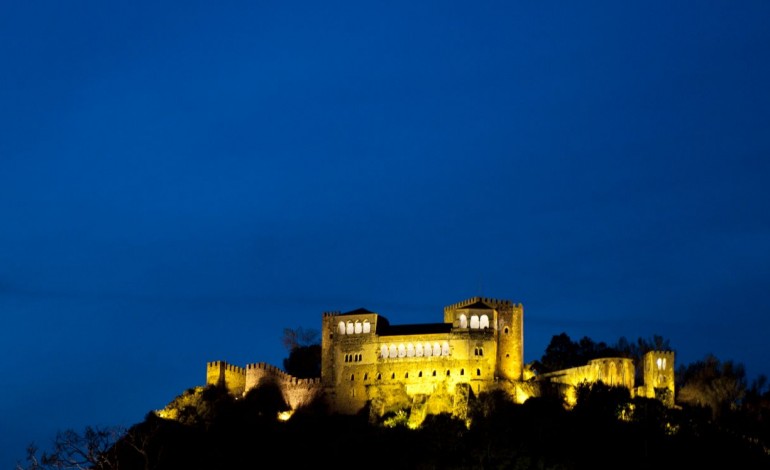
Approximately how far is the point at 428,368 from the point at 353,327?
652 centimetres

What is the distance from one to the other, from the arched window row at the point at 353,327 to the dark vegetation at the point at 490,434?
18.9 ft

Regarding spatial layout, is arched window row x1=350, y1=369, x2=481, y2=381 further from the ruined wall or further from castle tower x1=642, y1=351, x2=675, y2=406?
castle tower x1=642, y1=351, x2=675, y2=406

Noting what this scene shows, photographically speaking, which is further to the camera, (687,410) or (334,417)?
(334,417)

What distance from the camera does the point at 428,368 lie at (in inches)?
3091

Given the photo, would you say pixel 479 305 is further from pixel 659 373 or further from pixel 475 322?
pixel 659 373

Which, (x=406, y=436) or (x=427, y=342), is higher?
(x=427, y=342)

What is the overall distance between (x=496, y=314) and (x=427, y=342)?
5579 millimetres

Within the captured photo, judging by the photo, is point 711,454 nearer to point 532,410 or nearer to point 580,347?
point 532,410

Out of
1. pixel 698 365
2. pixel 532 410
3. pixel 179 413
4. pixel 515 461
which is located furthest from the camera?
pixel 698 365

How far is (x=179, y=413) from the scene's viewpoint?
78.1 metres

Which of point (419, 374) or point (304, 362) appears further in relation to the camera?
point (304, 362)

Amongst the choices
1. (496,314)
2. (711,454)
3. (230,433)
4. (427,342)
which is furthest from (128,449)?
(711,454)

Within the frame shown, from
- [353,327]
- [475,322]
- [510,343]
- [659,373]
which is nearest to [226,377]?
[353,327]

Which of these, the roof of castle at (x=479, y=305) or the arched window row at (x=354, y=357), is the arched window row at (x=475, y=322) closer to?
the roof of castle at (x=479, y=305)
